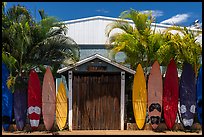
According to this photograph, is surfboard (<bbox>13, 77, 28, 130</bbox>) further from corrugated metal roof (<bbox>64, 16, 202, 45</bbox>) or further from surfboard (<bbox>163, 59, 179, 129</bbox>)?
→ corrugated metal roof (<bbox>64, 16, 202, 45</bbox>)

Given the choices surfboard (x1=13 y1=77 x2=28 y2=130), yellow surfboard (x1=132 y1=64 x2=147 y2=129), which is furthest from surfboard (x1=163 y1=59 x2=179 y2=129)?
surfboard (x1=13 y1=77 x2=28 y2=130)

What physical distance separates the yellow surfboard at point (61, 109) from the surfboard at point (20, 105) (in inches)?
43.8

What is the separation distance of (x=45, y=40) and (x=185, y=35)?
4.95 metres

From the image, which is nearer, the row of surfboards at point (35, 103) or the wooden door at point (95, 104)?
the row of surfboards at point (35, 103)

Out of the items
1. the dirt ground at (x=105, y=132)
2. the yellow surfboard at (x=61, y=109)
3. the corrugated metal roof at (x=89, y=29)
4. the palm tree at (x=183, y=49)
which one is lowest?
the dirt ground at (x=105, y=132)

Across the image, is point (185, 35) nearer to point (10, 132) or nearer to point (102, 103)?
point (102, 103)

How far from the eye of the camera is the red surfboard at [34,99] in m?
11.3

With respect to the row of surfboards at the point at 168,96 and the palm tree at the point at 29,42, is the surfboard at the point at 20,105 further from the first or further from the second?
the row of surfboards at the point at 168,96

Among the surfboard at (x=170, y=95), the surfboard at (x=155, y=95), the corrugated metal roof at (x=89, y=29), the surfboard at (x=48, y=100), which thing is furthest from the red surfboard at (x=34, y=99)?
the corrugated metal roof at (x=89, y=29)

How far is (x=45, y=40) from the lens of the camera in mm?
11656

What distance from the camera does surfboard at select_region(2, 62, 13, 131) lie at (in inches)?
448

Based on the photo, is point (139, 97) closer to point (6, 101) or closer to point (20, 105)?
point (20, 105)

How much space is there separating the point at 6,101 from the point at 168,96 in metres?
5.64

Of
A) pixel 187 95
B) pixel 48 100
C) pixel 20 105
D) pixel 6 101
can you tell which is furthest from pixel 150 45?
pixel 6 101
